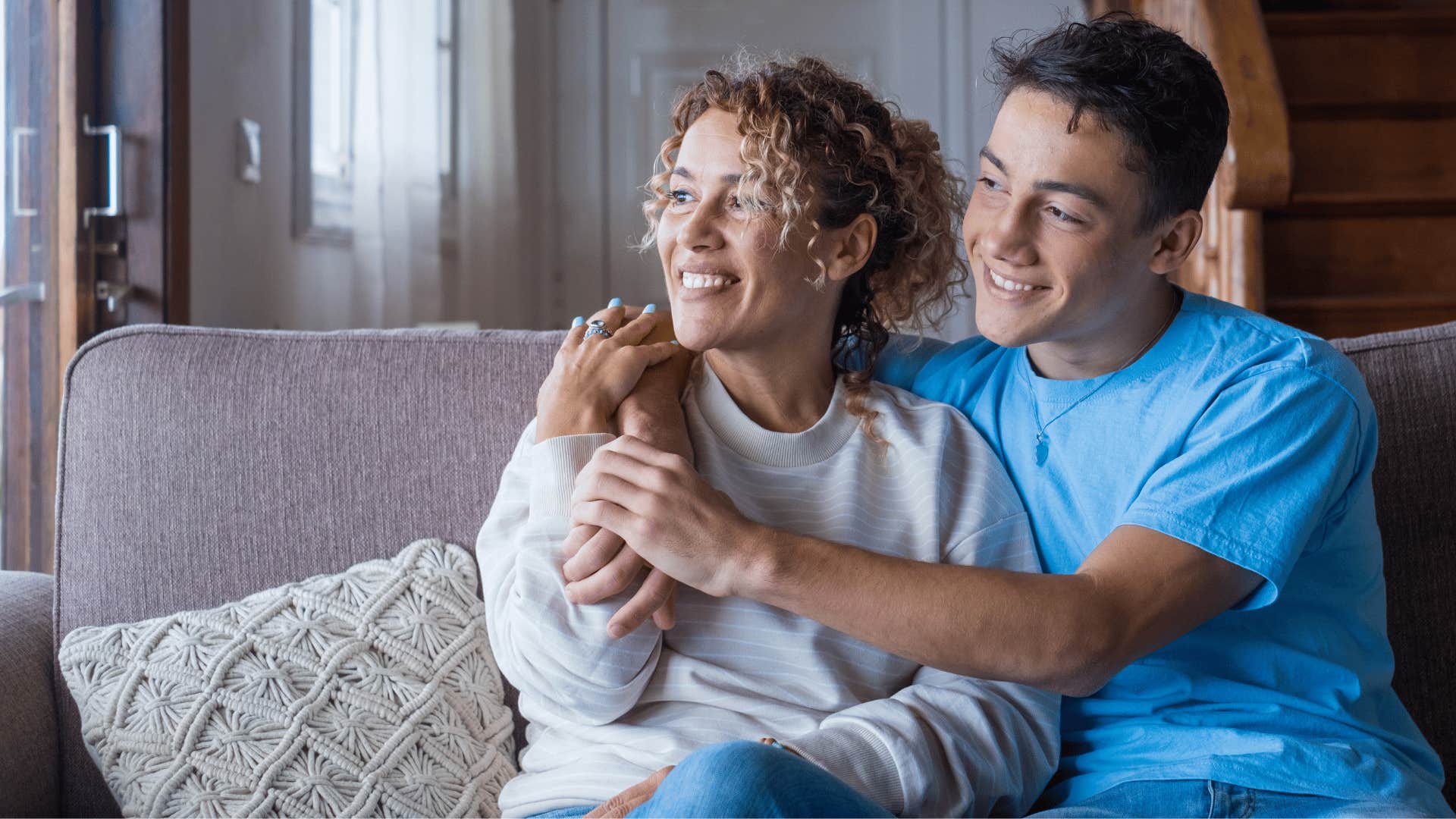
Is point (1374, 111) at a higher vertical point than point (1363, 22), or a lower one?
lower

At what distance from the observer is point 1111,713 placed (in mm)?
1240

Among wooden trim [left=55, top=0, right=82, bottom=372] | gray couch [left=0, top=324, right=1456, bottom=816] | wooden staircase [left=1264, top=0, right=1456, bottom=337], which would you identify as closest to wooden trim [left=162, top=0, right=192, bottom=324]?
wooden trim [left=55, top=0, right=82, bottom=372]

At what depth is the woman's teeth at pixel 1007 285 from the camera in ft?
3.95

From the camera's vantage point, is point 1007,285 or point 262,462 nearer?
point 1007,285

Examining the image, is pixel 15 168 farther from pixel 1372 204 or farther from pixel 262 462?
pixel 1372 204

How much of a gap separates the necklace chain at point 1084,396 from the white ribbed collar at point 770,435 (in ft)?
0.65

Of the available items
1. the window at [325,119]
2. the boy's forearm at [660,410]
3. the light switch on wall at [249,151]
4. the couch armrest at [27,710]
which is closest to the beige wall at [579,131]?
the window at [325,119]

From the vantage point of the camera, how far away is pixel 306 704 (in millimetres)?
1312

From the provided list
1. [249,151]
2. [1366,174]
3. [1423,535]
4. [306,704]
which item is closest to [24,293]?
[249,151]

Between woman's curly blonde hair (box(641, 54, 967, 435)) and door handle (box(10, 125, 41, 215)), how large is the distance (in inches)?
53.0

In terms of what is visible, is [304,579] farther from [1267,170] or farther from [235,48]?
[1267,170]

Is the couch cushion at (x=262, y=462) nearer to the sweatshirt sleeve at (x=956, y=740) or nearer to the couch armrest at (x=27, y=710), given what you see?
the couch armrest at (x=27, y=710)

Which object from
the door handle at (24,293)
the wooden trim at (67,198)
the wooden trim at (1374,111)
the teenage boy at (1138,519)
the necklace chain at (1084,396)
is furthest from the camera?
the wooden trim at (1374,111)

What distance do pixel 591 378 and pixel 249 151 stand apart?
1.79m
